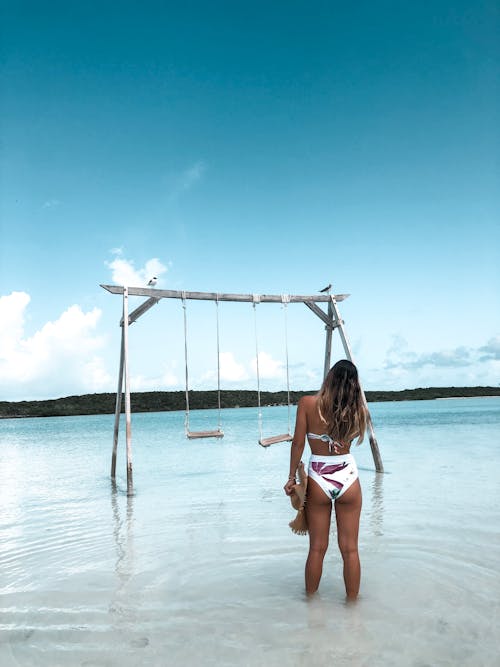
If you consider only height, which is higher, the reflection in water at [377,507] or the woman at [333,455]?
the woman at [333,455]

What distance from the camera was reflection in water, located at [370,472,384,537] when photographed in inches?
304

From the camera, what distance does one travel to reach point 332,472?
4465 millimetres

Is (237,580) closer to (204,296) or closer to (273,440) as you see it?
(273,440)

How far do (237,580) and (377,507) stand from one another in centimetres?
431

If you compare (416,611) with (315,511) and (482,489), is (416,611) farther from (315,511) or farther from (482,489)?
(482,489)

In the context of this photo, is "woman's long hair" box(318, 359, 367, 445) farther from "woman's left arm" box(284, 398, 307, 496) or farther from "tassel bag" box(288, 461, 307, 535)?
"tassel bag" box(288, 461, 307, 535)

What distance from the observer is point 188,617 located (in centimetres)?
466

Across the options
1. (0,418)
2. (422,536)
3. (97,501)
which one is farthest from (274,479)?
(0,418)

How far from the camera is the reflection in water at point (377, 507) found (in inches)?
304

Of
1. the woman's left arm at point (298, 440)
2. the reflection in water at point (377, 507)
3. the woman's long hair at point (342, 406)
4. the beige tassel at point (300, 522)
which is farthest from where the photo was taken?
the reflection in water at point (377, 507)

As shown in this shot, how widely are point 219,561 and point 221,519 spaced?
2423 millimetres

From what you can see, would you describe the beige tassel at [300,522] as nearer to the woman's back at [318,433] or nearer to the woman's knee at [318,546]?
the woman's knee at [318,546]

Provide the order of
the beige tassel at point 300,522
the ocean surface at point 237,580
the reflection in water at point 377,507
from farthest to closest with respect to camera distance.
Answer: the reflection in water at point 377,507 < the beige tassel at point 300,522 < the ocean surface at point 237,580

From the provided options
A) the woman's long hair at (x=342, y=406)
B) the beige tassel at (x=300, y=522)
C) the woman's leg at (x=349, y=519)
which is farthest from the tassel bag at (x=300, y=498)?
the woman's long hair at (x=342, y=406)
